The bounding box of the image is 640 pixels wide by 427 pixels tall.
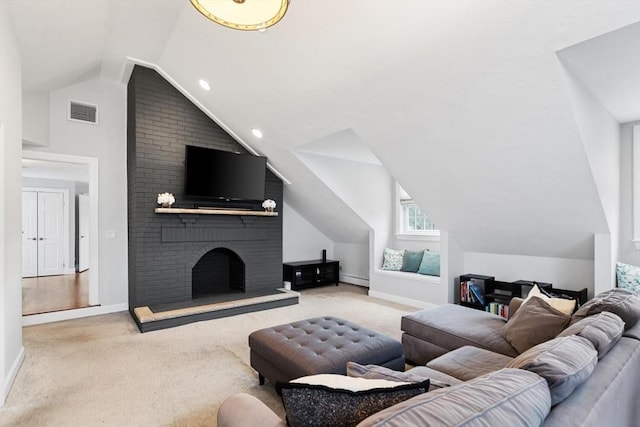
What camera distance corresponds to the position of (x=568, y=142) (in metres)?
2.64

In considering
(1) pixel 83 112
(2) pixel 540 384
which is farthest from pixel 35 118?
(2) pixel 540 384

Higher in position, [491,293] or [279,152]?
[279,152]

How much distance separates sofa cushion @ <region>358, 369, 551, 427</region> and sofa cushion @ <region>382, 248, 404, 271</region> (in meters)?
4.61

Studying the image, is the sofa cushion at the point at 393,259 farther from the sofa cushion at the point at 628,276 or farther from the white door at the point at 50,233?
the white door at the point at 50,233

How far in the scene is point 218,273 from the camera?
5.53 m

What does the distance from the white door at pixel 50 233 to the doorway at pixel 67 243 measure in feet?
0.06

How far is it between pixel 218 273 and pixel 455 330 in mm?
3993

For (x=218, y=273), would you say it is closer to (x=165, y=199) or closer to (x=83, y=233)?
(x=165, y=199)

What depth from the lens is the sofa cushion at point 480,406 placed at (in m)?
0.78

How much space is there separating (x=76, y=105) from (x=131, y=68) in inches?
37.7

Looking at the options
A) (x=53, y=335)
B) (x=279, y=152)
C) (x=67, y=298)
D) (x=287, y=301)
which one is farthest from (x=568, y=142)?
(x=67, y=298)

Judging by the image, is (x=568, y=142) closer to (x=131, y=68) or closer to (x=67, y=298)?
(x=131, y=68)

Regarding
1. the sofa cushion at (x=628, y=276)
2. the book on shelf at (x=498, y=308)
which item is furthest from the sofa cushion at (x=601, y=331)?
the book on shelf at (x=498, y=308)

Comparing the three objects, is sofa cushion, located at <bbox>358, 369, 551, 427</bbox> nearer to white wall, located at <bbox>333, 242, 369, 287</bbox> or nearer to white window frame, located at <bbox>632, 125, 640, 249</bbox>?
white window frame, located at <bbox>632, 125, 640, 249</bbox>
